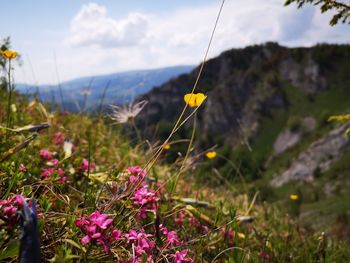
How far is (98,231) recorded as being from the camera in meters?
1.89

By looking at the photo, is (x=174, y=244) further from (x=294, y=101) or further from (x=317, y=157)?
(x=294, y=101)

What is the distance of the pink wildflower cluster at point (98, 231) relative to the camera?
184 centimetres

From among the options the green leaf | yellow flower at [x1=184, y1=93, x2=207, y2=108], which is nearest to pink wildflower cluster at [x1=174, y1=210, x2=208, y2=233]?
yellow flower at [x1=184, y1=93, x2=207, y2=108]

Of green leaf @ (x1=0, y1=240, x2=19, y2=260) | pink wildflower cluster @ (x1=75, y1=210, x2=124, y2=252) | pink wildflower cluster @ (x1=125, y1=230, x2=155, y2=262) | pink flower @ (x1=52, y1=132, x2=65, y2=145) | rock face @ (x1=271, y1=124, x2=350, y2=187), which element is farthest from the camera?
rock face @ (x1=271, y1=124, x2=350, y2=187)

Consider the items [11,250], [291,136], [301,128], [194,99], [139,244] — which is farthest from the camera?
[291,136]

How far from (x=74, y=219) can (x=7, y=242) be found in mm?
355

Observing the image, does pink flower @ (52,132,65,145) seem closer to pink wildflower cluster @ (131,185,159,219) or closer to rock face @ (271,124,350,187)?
pink wildflower cluster @ (131,185,159,219)

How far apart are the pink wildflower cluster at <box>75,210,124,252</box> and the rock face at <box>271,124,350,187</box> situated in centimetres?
14360

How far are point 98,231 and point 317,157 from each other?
495ft

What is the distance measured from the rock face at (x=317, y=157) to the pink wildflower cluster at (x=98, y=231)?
143603 millimetres

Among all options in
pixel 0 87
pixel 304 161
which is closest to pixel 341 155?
pixel 304 161

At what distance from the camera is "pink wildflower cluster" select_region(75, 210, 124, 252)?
1.84m

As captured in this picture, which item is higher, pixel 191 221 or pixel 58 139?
pixel 58 139

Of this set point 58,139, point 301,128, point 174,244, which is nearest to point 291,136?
point 301,128
